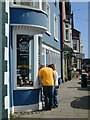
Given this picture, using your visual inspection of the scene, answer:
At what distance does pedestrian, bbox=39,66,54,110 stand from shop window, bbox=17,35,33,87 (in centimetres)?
42

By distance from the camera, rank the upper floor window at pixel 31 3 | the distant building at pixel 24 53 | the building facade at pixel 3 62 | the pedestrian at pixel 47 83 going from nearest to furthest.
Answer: the building facade at pixel 3 62 < the distant building at pixel 24 53 < the upper floor window at pixel 31 3 < the pedestrian at pixel 47 83

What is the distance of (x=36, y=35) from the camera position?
10344 mm

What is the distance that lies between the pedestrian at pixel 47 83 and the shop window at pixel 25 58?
1.38ft

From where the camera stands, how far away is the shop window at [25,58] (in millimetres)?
10211

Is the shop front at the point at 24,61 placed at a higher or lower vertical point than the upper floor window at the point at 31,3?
lower

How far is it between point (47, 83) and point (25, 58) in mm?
1179

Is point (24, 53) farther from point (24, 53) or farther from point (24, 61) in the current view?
point (24, 61)

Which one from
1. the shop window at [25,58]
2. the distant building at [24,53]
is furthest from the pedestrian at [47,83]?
the shop window at [25,58]

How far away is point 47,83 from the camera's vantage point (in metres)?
10.5

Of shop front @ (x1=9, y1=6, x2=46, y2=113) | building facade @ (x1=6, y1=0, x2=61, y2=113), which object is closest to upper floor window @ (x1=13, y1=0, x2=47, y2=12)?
building facade @ (x1=6, y1=0, x2=61, y2=113)

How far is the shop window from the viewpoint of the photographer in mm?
10211

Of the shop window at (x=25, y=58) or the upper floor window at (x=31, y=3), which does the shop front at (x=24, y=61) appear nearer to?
the shop window at (x=25, y=58)

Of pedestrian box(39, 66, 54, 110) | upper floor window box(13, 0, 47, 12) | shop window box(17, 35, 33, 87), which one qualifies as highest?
upper floor window box(13, 0, 47, 12)

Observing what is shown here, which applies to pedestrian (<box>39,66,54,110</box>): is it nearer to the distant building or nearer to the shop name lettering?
the distant building
